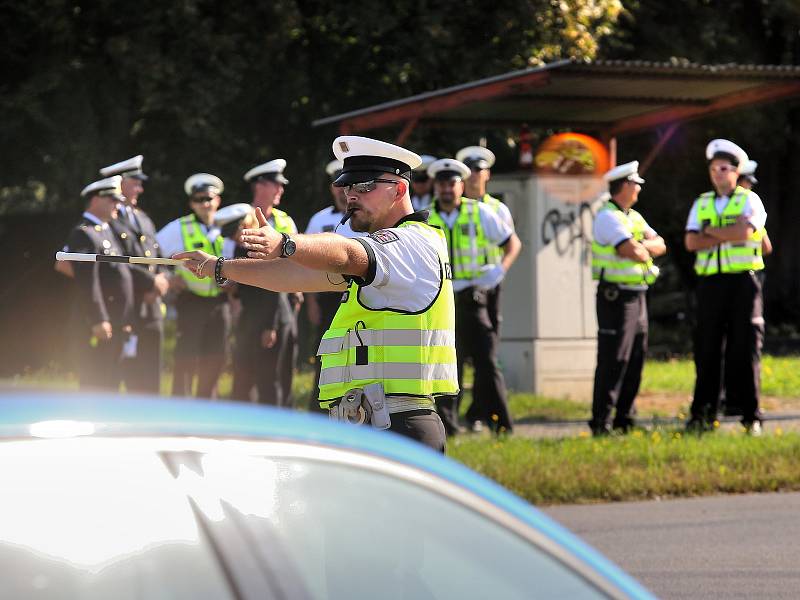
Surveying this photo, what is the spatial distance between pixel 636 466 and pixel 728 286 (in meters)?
2.31

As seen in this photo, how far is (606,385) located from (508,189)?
460 centimetres

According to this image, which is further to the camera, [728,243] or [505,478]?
[728,243]

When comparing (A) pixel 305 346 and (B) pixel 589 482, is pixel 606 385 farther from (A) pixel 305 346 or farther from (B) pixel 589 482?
(A) pixel 305 346

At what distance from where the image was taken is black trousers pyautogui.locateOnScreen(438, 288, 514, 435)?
1168 centimetres

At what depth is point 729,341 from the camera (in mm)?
11711

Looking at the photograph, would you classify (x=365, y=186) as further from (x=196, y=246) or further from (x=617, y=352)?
(x=196, y=246)

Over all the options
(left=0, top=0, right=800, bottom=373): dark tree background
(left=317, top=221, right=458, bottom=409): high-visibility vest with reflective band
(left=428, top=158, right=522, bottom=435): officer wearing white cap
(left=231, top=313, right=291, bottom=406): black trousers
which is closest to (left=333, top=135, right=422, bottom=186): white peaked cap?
(left=317, top=221, right=458, bottom=409): high-visibility vest with reflective band

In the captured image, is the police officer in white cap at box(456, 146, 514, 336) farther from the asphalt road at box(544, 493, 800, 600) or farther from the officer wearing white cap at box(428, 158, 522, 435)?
the asphalt road at box(544, 493, 800, 600)

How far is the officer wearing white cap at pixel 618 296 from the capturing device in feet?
37.6

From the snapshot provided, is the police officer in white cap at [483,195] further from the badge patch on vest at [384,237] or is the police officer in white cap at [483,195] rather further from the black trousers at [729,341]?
the badge patch on vest at [384,237]

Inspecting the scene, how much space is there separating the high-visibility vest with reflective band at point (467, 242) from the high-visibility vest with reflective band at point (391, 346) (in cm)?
639

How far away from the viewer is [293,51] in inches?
959

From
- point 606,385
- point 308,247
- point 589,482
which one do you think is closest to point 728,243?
point 606,385

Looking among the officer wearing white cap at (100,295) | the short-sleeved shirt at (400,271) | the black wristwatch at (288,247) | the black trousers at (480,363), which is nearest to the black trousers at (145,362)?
the officer wearing white cap at (100,295)
